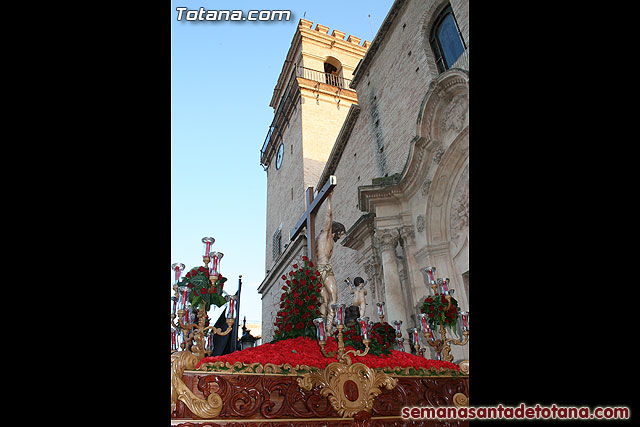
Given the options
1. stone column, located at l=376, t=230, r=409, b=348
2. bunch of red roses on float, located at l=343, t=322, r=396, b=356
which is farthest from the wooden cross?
stone column, located at l=376, t=230, r=409, b=348

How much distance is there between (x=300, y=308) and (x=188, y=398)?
6.00ft

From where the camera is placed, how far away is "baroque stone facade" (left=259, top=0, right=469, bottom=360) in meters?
8.59

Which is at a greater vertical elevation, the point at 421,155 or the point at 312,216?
the point at 421,155

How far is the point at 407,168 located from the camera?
962 centimetres

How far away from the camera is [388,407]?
3.56 metres

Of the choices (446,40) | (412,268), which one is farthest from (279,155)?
(412,268)

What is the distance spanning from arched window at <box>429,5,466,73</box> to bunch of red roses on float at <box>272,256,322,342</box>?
290 inches

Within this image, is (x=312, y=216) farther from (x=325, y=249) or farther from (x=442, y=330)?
(x=442, y=330)

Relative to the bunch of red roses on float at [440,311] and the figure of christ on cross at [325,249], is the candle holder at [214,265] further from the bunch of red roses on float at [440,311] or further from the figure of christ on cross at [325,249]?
the bunch of red roses on float at [440,311]

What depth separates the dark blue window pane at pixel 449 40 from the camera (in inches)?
385

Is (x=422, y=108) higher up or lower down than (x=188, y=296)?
higher up
